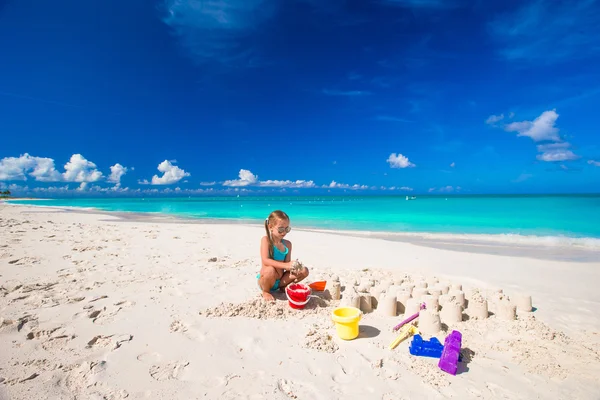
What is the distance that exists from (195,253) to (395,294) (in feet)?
17.9

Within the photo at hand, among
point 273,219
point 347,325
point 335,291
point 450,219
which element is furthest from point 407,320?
point 450,219

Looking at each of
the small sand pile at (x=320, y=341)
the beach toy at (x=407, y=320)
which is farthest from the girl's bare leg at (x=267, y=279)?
the beach toy at (x=407, y=320)

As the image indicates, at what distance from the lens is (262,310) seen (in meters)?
3.96

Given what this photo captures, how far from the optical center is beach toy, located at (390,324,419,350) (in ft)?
10.4

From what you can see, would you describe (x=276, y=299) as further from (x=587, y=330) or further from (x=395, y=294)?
(x=587, y=330)

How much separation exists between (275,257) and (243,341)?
1.49 meters

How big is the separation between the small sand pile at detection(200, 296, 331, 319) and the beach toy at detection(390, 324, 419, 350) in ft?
3.27

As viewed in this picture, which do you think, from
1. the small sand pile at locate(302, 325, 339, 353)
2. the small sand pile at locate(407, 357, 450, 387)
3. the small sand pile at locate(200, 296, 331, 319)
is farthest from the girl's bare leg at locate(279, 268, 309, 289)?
the small sand pile at locate(407, 357, 450, 387)

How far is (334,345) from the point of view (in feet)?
10.4

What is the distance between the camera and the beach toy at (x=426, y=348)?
2967 mm

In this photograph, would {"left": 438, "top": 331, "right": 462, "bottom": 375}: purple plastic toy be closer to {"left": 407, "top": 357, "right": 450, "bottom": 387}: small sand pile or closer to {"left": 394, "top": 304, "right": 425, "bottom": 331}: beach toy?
{"left": 407, "top": 357, "right": 450, "bottom": 387}: small sand pile

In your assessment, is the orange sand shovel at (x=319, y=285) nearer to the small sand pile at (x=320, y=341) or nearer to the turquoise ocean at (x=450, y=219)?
the small sand pile at (x=320, y=341)

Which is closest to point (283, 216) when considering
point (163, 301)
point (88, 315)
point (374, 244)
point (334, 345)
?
point (334, 345)

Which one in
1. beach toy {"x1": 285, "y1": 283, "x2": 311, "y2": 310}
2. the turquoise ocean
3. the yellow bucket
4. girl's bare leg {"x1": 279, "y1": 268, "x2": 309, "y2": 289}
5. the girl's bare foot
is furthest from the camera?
the turquoise ocean
